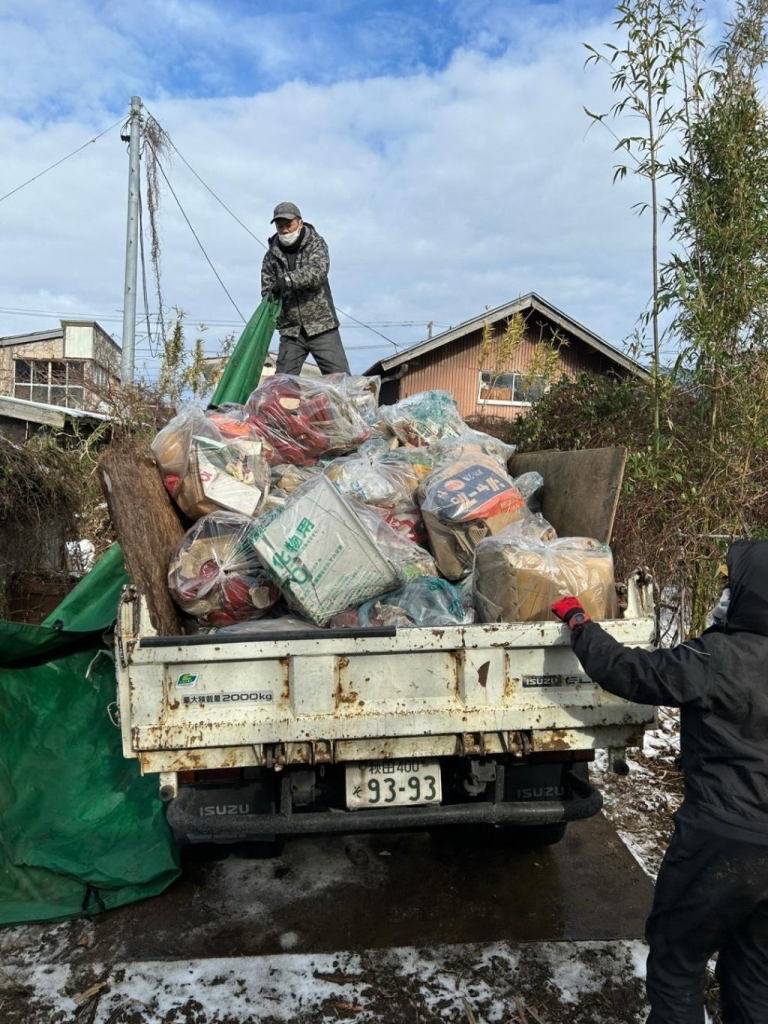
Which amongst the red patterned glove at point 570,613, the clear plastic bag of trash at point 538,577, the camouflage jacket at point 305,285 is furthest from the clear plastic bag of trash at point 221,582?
the camouflage jacket at point 305,285

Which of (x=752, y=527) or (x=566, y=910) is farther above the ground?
(x=752, y=527)

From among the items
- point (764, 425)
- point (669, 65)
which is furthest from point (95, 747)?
point (669, 65)

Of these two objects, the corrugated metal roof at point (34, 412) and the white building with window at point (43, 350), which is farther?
the white building with window at point (43, 350)

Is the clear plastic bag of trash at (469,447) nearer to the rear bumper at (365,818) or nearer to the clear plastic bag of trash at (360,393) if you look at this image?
the clear plastic bag of trash at (360,393)

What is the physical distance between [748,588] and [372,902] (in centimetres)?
201

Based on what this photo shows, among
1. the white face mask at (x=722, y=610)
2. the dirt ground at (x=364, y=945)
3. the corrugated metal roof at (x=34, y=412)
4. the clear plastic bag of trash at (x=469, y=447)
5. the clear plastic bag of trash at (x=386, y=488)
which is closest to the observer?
the white face mask at (x=722, y=610)

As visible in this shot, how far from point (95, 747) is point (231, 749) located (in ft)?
4.61

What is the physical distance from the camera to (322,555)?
2430mm

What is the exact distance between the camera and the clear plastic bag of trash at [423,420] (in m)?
3.98

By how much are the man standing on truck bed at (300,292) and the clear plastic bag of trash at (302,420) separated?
133cm

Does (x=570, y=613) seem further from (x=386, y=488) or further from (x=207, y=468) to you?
(x=207, y=468)

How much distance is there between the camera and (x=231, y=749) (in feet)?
7.06

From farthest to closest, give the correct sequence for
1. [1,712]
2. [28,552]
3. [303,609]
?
[28,552] → [1,712] → [303,609]

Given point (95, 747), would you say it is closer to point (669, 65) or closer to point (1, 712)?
point (1, 712)
